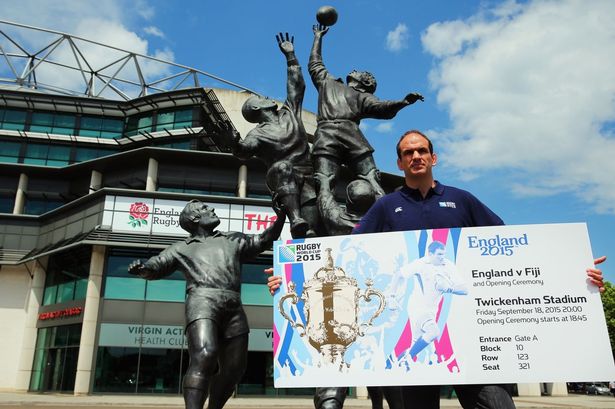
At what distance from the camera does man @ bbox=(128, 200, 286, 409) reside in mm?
4176

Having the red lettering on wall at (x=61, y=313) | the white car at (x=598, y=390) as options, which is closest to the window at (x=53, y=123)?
the red lettering on wall at (x=61, y=313)

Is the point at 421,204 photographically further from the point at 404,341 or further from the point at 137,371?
the point at 137,371

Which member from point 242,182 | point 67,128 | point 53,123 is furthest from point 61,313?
point 53,123

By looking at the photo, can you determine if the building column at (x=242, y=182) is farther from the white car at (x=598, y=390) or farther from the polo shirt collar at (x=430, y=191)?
the white car at (x=598, y=390)

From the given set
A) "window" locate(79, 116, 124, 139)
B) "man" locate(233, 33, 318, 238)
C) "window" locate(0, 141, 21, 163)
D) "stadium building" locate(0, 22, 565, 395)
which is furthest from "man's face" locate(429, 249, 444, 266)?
"window" locate(0, 141, 21, 163)

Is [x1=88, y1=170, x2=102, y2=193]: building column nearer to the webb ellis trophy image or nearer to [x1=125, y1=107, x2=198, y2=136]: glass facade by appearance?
[x1=125, y1=107, x2=198, y2=136]: glass facade

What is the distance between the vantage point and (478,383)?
8.50ft

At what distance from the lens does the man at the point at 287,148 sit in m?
5.13

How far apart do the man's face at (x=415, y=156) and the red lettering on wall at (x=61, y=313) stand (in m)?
24.0

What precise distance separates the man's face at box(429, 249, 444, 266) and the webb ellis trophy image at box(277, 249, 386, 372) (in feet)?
1.15

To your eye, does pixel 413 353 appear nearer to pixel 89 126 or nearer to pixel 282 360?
pixel 282 360

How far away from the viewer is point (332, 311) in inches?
116

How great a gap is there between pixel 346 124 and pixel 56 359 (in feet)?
79.2

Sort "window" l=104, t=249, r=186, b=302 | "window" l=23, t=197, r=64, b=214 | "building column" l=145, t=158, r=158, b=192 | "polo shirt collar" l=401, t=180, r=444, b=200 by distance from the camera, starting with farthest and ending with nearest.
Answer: "window" l=23, t=197, r=64, b=214 < "building column" l=145, t=158, r=158, b=192 < "window" l=104, t=249, r=186, b=302 < "polo shirt collar" l=401, t=180, r=444, b=200
